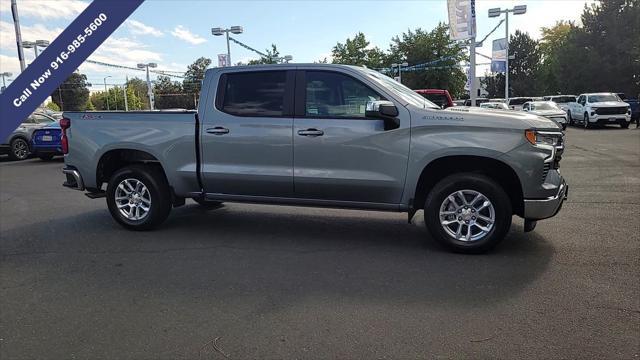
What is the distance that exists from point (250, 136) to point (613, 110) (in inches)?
1010

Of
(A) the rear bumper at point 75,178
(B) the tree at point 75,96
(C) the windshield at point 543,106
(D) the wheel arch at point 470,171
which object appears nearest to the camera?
(D) the wheel arch at point 470,171

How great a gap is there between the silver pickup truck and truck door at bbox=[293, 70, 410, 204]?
0.01 metres

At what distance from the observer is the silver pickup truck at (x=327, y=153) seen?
16.9 feet

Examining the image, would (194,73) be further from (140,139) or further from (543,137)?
(543,137)

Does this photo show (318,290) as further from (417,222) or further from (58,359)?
(417,222)

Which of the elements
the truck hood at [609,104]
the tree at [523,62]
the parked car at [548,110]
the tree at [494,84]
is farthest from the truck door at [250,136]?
the tree at [494,84]

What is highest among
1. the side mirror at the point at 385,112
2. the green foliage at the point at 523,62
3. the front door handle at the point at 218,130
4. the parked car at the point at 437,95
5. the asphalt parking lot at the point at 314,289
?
the green foliage at the point at 523,62

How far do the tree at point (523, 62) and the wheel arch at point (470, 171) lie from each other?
255 ft

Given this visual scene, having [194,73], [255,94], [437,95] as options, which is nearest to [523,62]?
[194,73]

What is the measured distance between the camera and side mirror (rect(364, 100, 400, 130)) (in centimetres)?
525

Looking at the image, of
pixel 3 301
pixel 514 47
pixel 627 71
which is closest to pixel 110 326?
pixel 3 301

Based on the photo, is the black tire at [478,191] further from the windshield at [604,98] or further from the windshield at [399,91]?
the windshield at [604,98]

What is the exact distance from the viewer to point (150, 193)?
6383mm

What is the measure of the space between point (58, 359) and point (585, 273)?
172 inches
